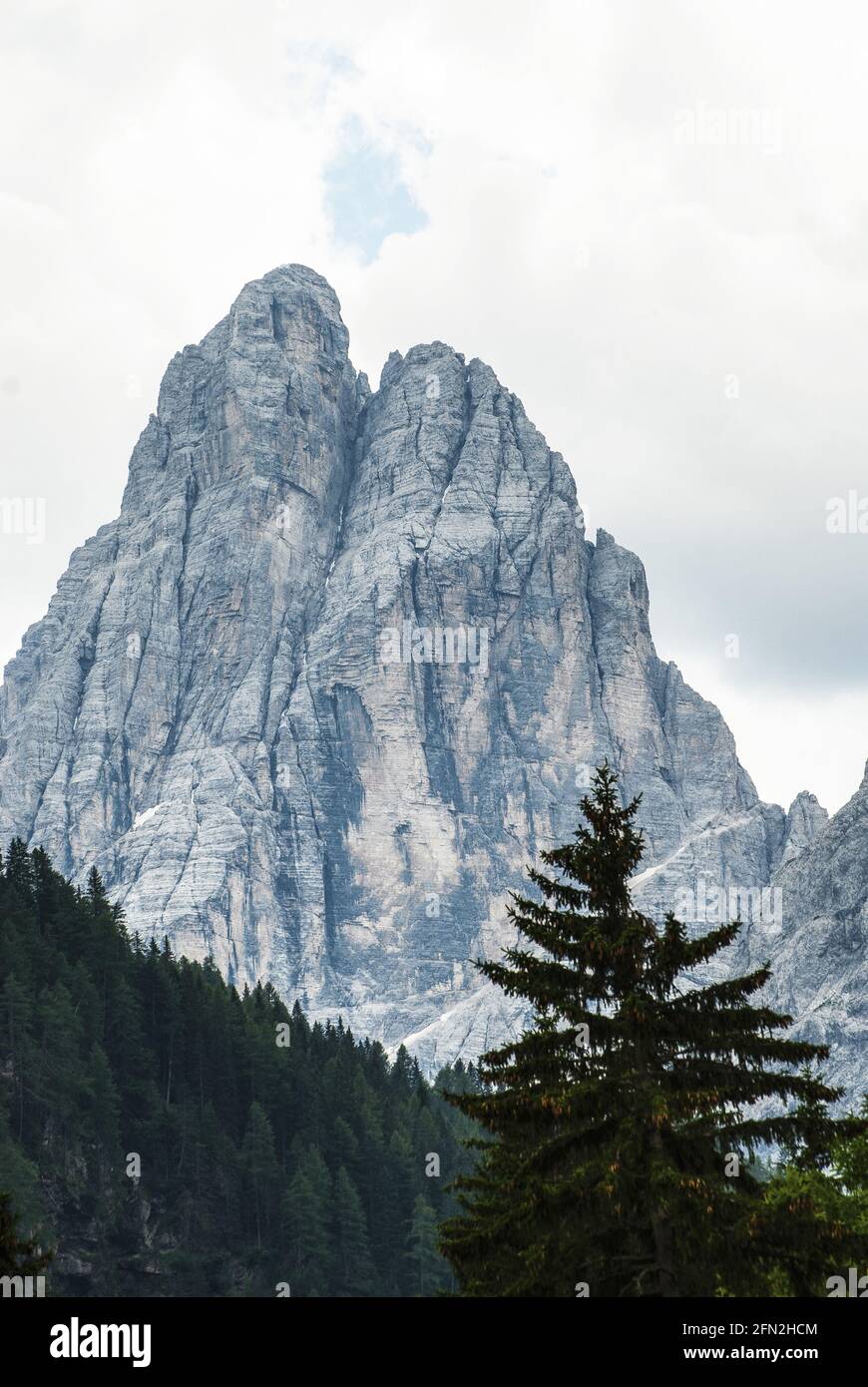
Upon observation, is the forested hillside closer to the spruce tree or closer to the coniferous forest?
the coniferous forest

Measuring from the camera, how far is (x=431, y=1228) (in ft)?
305

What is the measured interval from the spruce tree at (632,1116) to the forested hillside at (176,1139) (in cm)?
5429

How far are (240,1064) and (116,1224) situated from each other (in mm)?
18589

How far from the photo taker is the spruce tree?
19.5 metres

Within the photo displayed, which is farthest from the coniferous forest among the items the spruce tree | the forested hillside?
the forested hillside

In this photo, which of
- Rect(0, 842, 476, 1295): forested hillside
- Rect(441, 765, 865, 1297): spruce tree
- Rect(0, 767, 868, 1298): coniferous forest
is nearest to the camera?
Rect(441, 765, 865, 1297): spruce tree

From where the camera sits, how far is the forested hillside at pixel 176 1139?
8250 cm

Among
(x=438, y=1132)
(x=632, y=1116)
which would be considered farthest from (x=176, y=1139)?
(x=632, y=1116)

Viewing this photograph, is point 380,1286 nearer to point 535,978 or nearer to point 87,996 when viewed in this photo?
point 87,996

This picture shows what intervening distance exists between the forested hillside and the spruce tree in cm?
5429

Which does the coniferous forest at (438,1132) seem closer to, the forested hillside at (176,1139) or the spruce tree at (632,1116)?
the spruce tree at (632,1116)

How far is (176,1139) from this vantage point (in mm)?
90312

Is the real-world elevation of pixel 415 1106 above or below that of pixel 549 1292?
above
